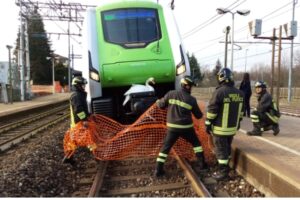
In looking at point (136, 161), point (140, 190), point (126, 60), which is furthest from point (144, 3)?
point (140, 190)

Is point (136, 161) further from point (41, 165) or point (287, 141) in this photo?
point (287, 141)

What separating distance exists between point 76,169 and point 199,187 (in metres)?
2.65

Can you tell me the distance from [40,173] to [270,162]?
3.79 metres

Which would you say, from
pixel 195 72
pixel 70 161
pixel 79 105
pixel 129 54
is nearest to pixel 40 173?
pixel 70 161

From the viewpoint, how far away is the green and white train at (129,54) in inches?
Answer: 343

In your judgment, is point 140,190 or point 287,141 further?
point 287,141

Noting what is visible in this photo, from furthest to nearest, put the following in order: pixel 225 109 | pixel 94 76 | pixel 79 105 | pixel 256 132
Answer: pixel 256 132 → pixel 94 76 → pixel 79 105 → pixel 225 109

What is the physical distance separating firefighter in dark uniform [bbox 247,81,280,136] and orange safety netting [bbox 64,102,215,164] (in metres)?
2.05

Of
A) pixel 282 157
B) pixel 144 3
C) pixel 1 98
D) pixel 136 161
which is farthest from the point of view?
pixel 1 98

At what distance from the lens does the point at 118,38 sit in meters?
9.33

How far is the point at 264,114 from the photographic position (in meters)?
9.96

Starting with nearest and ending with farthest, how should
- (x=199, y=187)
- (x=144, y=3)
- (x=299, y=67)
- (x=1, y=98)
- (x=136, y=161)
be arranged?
1. (x=199, y=187)
2. (x=136, y=161)
3. (x=144, y=3)
4. (x=1, y=98)
5. (x=299, y=67)

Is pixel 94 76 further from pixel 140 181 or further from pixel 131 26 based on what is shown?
pixel 140 181

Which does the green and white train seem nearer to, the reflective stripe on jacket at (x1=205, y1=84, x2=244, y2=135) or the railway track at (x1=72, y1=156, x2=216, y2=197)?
the railway track at (x1=72, y1=156, x2=216, y2=197)
